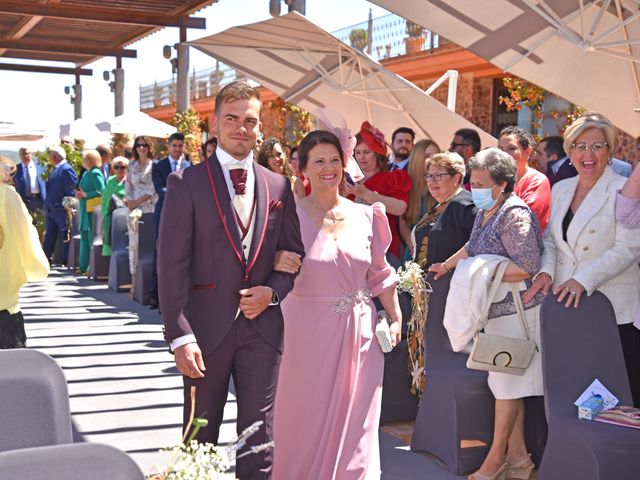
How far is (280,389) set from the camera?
14.9 ft

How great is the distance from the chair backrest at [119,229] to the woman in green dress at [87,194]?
6.31ft

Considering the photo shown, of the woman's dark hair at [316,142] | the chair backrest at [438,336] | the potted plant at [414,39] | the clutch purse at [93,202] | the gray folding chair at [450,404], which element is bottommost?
the gray folding chair at [450,404]

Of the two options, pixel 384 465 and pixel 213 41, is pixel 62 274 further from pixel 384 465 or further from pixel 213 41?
pixel 384 465

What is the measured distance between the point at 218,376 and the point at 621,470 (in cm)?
178

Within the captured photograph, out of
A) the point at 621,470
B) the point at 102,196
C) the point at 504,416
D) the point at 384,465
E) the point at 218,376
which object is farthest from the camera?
the point at 102,196

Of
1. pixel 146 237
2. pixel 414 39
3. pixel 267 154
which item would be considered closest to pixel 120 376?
pixel 267 154

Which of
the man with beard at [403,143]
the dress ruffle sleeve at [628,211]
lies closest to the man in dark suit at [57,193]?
the man with beard at [403,143]

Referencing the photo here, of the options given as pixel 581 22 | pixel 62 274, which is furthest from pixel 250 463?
pixel 62 274

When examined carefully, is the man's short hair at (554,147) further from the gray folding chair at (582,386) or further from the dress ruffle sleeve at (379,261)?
the dress ruffle sleeve at (379,261)

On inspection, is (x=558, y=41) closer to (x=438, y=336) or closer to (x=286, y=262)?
(x=438, y=336)

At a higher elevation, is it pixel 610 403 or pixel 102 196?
pixel 102 196

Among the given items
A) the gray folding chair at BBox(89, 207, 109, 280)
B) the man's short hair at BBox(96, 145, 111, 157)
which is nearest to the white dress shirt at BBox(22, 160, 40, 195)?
the man's short hair at BBox(96, 145, 111, 157)

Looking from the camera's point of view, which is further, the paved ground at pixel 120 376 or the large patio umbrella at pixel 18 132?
the large patio umbrella at pixel 18 132

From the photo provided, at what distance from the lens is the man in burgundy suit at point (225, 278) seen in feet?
11.6
